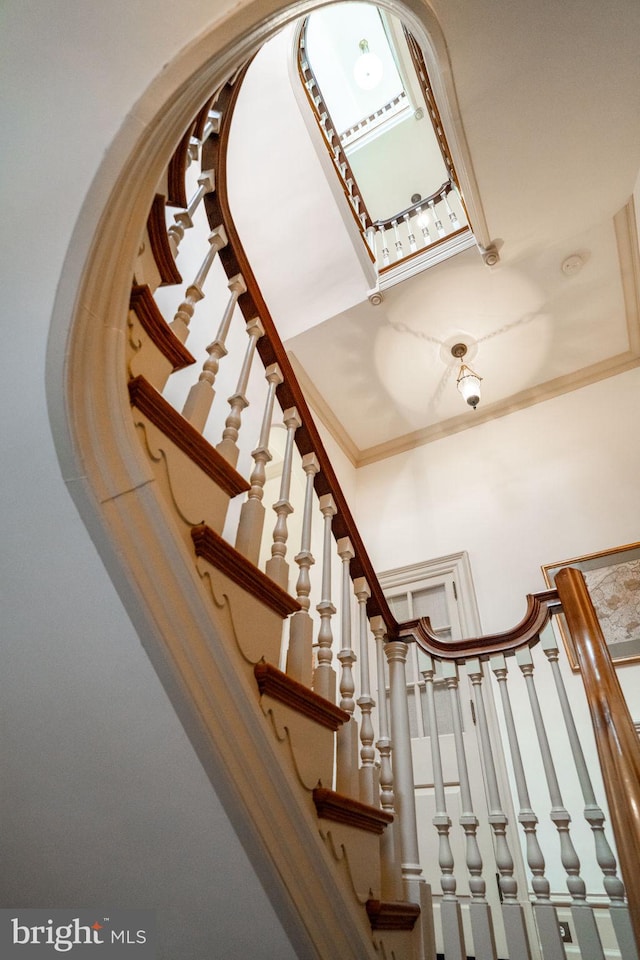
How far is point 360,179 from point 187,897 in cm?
613

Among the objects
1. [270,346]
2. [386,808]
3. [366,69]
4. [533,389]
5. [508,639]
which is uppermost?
[366,69]

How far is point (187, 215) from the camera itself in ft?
4.88

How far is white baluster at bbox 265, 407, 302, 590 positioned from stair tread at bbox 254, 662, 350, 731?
10.4 inches

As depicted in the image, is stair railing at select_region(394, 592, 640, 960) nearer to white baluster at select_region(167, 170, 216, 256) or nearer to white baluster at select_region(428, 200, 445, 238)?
white baluster at select_region(167, 170, 216, 256)

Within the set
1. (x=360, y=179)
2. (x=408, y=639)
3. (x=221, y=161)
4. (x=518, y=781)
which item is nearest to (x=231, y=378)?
(x=221, y=161)

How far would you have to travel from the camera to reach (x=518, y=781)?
1.44 m

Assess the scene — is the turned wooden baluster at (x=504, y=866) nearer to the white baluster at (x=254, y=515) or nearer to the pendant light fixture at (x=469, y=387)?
the white baluster at (x=254, y=515)

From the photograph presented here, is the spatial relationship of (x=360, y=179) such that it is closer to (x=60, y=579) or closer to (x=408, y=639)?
(x=408, y=639)

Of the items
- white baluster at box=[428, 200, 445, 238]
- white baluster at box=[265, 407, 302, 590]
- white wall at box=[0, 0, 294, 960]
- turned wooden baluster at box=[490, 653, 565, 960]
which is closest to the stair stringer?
white wall at box=[0, 0, 294, 960]

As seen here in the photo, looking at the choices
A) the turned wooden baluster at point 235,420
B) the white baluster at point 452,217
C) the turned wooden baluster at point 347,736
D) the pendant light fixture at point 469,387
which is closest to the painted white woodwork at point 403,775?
the turned wooden baluster at point 347,736

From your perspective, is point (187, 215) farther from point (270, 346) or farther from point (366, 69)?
point (366, 69)

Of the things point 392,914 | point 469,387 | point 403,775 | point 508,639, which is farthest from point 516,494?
point 392,914

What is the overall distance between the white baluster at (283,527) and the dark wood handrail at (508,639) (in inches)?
26.8

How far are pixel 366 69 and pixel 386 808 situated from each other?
20.3 feet
